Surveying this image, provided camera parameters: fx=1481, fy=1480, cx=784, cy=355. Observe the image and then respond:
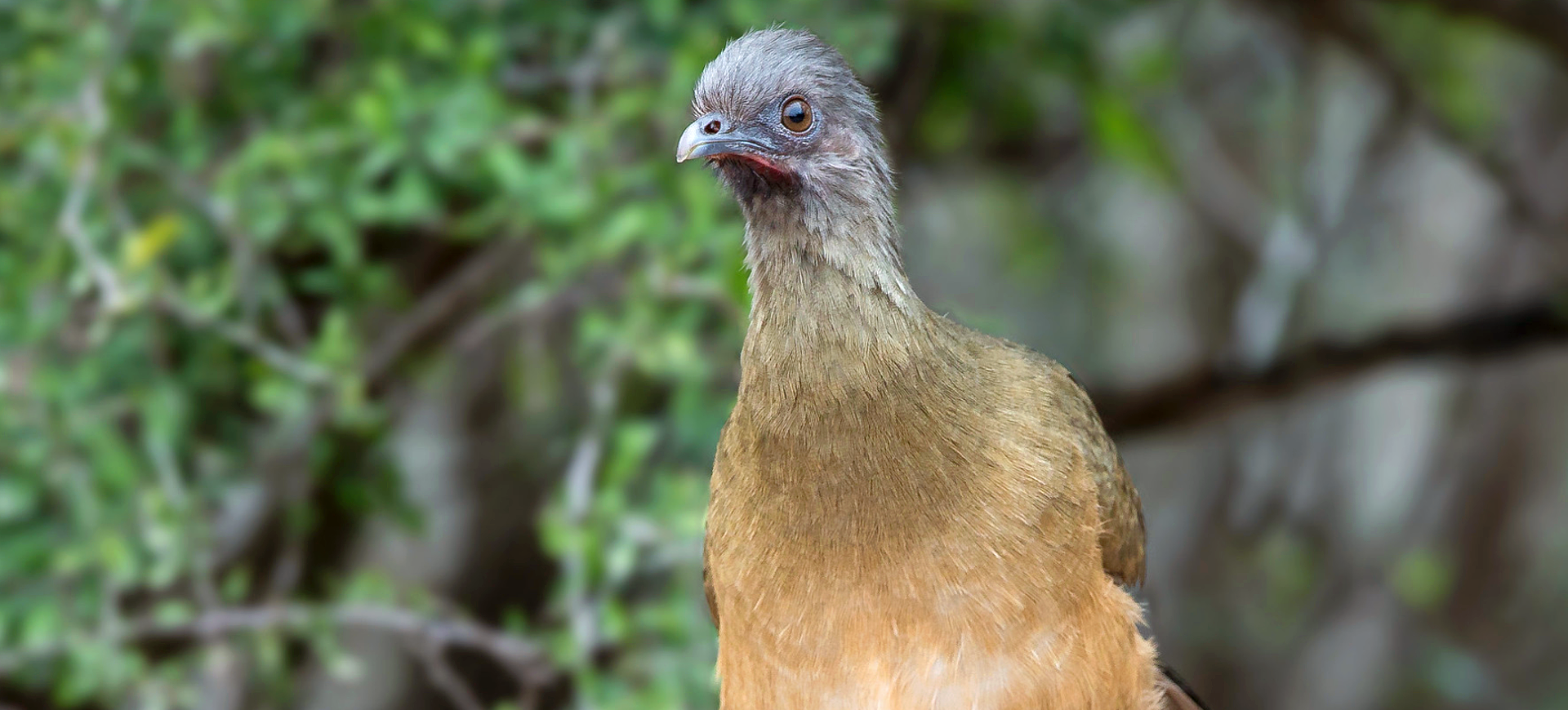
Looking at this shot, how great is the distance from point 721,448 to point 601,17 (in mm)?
1407

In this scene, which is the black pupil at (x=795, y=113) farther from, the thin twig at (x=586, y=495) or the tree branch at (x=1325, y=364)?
the tree branch at (x=1325, y=364)

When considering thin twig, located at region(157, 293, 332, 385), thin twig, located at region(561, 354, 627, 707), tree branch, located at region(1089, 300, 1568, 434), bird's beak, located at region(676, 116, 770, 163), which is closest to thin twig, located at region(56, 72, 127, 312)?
thin twig, located at region(157, 293, 332, 385)

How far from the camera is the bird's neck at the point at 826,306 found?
77.5 inches

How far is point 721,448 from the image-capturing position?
2246 millimetres

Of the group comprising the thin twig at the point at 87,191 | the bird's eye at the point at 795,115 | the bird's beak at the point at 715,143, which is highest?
the thin twig at the point at 87,191

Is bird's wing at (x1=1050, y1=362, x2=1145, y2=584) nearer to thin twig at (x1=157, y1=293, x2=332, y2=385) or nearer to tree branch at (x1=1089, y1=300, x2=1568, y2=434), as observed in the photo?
thin twig at (x1=157, y1=293, x2=332, y2=385)

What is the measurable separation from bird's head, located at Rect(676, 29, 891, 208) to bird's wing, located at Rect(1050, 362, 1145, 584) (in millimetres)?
505

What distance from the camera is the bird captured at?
198 centimetres

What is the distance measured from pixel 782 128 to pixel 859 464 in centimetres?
47

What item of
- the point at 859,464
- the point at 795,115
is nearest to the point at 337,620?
the point at 859,464

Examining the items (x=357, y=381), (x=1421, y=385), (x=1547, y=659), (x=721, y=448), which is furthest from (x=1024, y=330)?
(x=721, y=448)

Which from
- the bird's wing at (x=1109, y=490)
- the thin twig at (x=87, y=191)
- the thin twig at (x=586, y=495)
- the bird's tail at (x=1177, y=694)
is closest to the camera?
the bird's wing at (x=1109, y=490)

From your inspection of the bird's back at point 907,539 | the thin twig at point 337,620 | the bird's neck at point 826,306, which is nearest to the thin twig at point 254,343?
the thin twig at point 337,620

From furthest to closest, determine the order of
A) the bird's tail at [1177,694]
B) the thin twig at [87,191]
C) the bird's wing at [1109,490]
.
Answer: the thin twig at [87,191]
the bird's tail at [1177,694]
the bird's wing at [1109,490]
